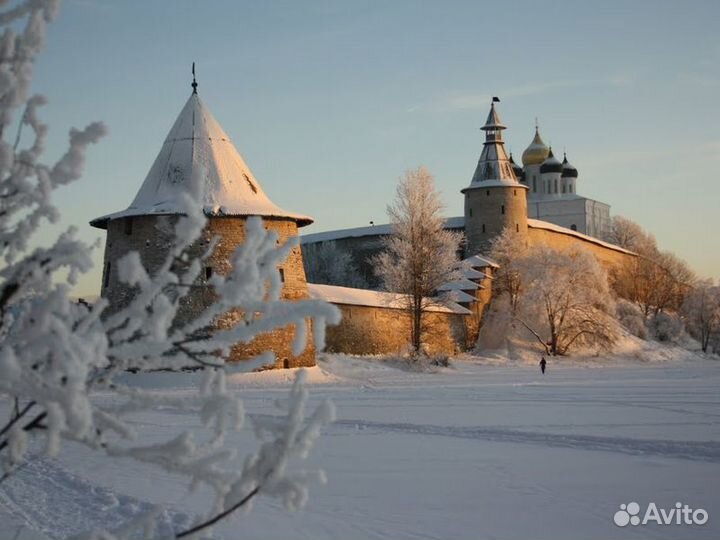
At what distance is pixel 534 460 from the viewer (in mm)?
9031

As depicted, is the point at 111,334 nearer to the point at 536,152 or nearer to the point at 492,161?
the point at 492,161

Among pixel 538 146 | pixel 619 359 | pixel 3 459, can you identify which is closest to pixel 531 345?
pixel 619 359

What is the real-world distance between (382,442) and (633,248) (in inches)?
2311

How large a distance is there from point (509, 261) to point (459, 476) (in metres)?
34.3

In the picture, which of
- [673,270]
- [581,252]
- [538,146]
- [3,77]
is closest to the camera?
[3,77]

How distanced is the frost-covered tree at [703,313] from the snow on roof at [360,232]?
12698 mm

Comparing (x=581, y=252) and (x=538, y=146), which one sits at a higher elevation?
(x=538, y=146)

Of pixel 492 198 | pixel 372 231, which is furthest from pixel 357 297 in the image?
pixel 372 231

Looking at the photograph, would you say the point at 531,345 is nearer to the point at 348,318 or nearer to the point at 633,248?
the point at 348,318

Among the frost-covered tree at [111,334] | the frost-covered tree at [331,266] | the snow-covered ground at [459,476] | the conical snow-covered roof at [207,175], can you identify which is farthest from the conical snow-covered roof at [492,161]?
the frost-covered tree at [111,334]

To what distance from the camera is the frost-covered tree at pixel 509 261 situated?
133ft

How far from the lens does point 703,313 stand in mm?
46406

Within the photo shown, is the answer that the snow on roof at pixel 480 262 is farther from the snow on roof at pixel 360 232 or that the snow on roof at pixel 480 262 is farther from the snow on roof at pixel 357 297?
the snow on roof at pixel 357 297

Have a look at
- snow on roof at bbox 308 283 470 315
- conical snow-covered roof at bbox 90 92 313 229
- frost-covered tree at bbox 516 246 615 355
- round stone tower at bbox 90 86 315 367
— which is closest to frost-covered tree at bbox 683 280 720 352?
frost-covered tree at bbox 516 246 615 355
